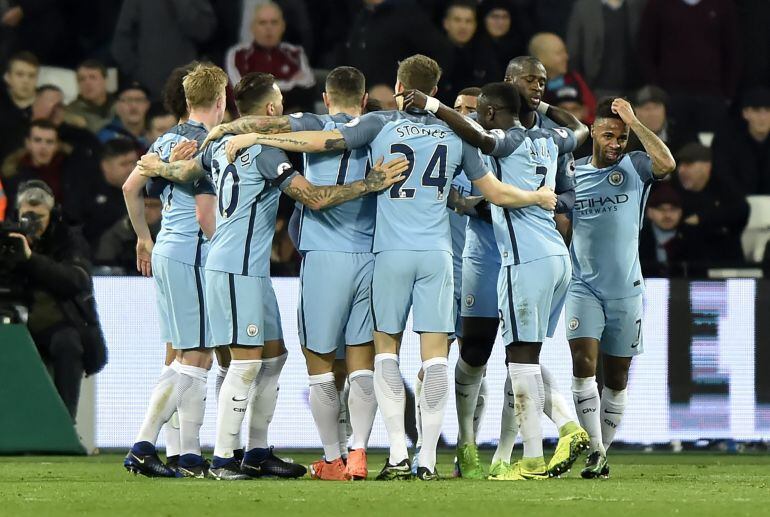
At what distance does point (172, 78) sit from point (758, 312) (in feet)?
17.1

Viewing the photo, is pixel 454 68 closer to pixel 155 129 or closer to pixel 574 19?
pixel 574 19

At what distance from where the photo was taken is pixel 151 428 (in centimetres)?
902

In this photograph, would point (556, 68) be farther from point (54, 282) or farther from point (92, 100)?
point (54, 282)

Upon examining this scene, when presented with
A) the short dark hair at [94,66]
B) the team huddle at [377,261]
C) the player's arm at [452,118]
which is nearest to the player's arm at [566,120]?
the team huddle at [377,261]

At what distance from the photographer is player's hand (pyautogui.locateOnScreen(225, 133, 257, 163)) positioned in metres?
8.33

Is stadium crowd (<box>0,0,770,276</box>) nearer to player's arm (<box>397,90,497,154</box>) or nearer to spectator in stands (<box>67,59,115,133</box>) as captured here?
spectator in stands (<box>67,59,115,133</box>)

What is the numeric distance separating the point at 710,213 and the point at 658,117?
3.93ft

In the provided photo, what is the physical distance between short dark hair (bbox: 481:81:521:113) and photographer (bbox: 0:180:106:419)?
4.14 meters

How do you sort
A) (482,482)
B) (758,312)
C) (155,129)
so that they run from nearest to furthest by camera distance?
(482,482), (758,312), (155,129)

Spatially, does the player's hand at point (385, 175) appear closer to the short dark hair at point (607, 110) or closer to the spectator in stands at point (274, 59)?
the short dark hair at point (607, 110)

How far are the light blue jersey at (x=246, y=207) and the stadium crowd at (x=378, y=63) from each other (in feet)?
15.3

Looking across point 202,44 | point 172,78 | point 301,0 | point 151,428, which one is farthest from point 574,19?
point 151,428

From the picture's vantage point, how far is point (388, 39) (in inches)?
549

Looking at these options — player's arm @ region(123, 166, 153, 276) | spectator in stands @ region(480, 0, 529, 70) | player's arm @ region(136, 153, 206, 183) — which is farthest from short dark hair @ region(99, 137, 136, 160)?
player's arm @ region(136, 153, 206, 183)
